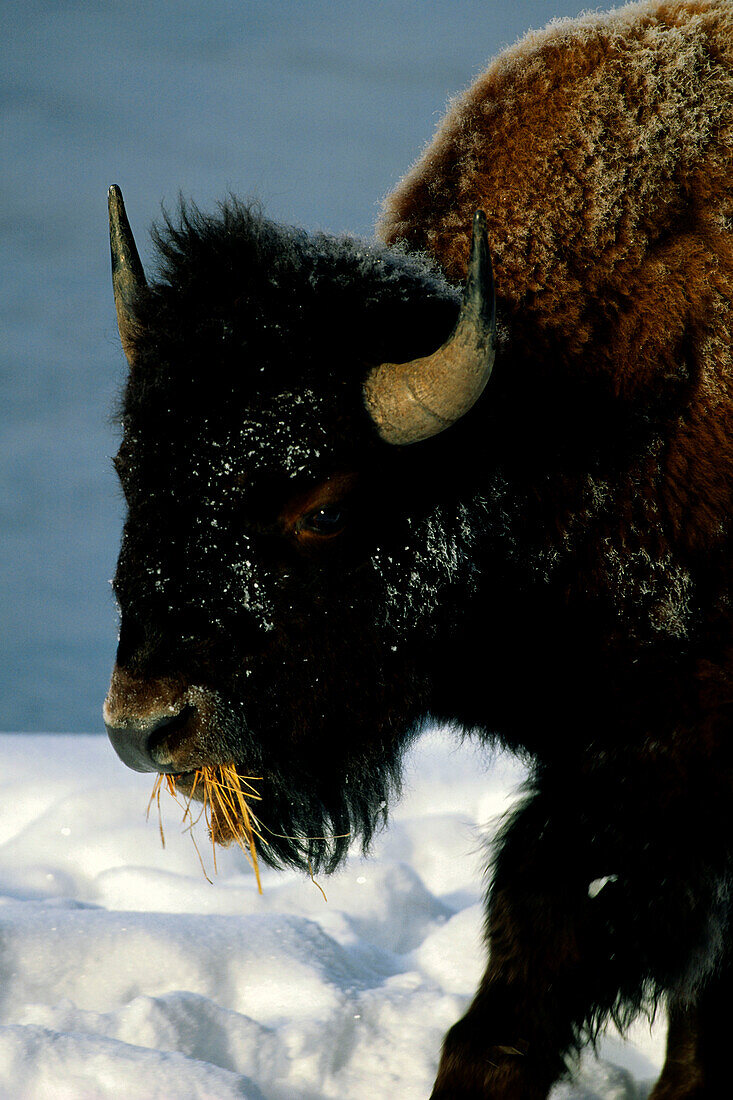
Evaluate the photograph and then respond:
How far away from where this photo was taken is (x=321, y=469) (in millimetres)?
2121

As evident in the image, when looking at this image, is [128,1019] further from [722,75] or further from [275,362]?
[722,75]

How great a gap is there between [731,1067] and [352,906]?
1.69 metres

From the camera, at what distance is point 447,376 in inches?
81.7

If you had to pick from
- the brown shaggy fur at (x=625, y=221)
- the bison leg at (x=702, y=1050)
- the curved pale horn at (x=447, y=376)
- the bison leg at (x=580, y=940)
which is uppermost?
the brown shaggy fur at (x=625, y=221)

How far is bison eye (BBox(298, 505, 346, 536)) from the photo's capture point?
2154mm

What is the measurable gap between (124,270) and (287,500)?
0.81 metres

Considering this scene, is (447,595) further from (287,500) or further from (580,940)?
(580,940)

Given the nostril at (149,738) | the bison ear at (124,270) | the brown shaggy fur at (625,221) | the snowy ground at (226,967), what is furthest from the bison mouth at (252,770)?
the brown shaggy fur at (625,221)

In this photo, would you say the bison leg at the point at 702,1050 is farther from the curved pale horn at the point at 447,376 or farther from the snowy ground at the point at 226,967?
the curved pale horn at the point at 447,376

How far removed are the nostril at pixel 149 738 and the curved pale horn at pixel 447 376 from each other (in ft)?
2.38

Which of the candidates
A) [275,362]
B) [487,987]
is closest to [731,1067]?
[487,987]

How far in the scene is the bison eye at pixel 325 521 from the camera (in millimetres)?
2154

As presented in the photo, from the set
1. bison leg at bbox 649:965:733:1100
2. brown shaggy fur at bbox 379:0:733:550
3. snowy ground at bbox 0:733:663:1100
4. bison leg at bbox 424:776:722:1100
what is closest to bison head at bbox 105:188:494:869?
brown shaggy fur at bbox 379:0:733:550

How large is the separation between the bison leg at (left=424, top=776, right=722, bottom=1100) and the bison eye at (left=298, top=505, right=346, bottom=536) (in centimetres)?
79
